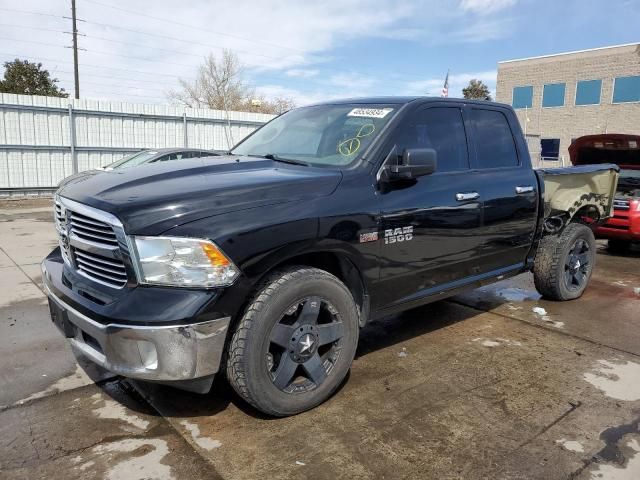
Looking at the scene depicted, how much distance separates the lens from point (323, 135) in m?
3.83

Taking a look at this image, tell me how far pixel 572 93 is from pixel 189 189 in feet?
122

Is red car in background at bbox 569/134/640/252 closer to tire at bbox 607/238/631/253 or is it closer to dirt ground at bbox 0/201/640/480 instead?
tire at bbox 607/238/631/253

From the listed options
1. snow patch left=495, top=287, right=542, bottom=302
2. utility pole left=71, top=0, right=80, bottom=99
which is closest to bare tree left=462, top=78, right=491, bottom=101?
utility pole left=71, top=0, right=80, bottom=99

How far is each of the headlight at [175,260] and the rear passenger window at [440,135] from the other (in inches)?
65.7

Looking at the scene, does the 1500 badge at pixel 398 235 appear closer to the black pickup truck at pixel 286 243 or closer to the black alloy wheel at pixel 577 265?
the black pickup truck at pixel 286 243

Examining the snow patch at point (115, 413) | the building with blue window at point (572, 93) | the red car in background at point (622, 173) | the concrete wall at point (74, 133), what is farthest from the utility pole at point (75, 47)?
the snow patch at point (115, 413)

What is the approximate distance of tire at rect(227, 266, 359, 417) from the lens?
2.74m

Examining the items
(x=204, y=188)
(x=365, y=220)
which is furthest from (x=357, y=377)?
(x=204, y=188)

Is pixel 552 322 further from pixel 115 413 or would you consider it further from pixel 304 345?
pixel 115 413

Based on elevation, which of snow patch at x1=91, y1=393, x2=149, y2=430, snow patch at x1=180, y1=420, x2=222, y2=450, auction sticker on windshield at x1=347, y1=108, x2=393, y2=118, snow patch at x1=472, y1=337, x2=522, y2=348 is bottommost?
snow patch at x1=91, y1=393, x2=149, y2=430

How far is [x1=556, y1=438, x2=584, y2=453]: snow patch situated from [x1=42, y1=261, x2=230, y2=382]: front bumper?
76.1 inches

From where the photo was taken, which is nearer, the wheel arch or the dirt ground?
the dirt ground

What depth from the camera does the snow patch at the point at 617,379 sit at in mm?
3498

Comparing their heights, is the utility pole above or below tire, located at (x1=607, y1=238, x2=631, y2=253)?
above
